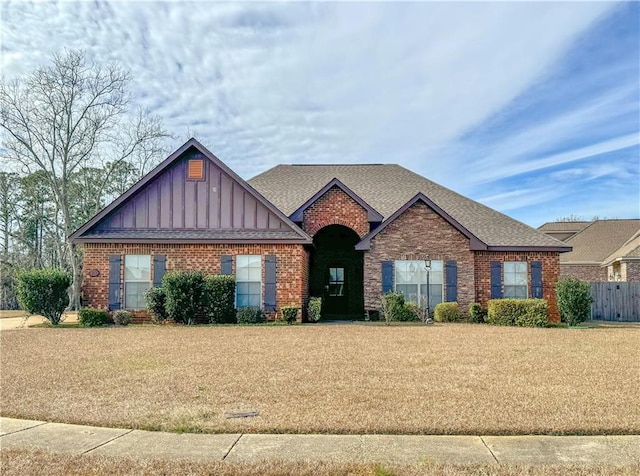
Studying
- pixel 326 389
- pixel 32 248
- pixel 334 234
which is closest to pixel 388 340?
pixel 326 389

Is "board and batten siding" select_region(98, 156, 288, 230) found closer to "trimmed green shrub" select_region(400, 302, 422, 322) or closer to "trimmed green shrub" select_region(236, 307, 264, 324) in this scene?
"trimmed green shrub" select_region(236, 307, 264, 324)

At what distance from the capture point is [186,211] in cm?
1886

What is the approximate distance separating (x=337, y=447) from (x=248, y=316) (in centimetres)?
1319

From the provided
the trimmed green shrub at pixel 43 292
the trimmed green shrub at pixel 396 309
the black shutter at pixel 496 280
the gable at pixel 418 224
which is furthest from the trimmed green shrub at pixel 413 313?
the trimmed green shrub at pixel 43 292

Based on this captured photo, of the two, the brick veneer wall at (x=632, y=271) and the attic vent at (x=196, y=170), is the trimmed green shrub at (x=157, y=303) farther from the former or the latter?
the brick veneer wall at (x=632, y=271)

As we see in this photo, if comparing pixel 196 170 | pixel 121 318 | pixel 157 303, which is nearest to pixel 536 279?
pixel 196 170

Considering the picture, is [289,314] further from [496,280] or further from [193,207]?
[496,280]

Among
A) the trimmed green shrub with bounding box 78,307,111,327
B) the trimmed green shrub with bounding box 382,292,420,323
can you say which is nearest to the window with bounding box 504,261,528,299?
the trimmed green shrub with bounding box 382,292,420,323

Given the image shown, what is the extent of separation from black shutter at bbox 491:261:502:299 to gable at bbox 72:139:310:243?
7915 mm

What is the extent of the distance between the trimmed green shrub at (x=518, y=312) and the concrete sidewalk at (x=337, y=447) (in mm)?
13288

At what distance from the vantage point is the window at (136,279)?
60.8ft

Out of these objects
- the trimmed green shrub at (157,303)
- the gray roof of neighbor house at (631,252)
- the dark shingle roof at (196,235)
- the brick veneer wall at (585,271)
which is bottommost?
the trimmed green shrub at (157,303)

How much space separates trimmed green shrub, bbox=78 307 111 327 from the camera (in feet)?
57.0

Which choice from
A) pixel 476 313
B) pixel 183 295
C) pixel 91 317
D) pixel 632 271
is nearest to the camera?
pixel 183 295
